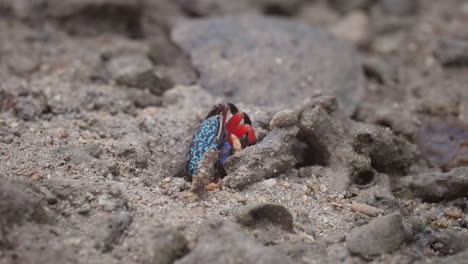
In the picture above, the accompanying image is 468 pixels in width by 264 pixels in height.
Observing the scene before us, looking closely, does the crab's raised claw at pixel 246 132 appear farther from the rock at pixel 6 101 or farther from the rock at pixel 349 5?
the rock at pixel 349 5

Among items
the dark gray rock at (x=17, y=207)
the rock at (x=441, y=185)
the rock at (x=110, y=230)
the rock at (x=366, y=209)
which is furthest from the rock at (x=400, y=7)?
the dark gray rock at (x=17, y=207)

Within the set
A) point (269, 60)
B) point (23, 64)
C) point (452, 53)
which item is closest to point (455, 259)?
point (269, 60)

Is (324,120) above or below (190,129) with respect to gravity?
above

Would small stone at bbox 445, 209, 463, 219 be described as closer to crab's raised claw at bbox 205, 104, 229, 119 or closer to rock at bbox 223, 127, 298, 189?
rock at bbox 223, 127, 298, 189

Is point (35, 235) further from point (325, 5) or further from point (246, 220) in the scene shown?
point (325, 5)

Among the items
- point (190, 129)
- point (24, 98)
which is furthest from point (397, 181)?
point (24, 98)

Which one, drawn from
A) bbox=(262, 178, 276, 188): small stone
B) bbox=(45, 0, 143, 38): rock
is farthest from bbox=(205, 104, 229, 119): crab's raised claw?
bbox=(45, 0, 143, 38): rock
